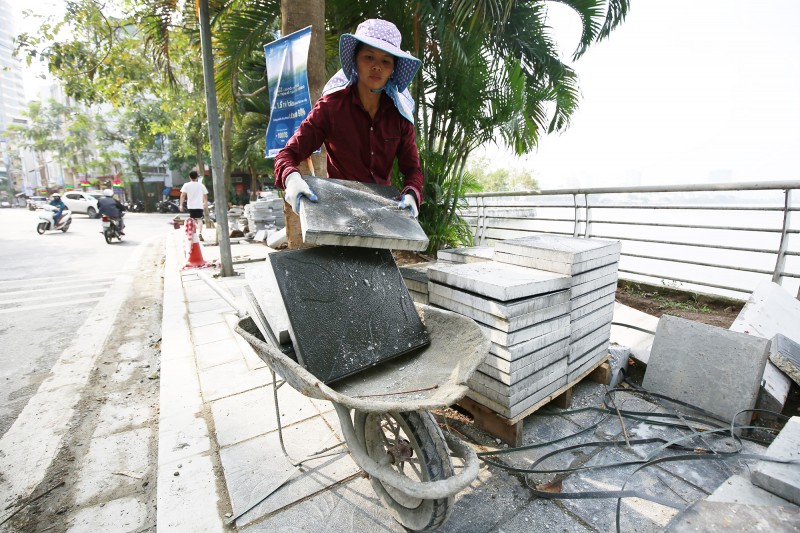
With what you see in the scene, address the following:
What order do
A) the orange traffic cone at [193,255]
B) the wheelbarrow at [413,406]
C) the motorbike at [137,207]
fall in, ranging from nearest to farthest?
the wheelbarrow at [413,406]
the orange traffic cone at [193,255]
the motorbike at [137,207]

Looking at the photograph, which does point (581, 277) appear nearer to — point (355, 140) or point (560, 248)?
point (560, 248)

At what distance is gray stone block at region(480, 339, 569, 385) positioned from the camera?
1.99 metres

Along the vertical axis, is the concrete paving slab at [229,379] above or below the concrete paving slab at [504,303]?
below

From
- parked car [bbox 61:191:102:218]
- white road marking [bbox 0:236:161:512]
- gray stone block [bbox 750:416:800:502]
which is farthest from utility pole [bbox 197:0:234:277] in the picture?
parked car [bbox 61:191:102:218]

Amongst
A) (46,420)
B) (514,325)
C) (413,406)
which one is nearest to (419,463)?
(413,406)

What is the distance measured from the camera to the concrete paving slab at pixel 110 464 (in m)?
1.98

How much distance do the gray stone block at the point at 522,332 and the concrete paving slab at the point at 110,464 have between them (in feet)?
6.86

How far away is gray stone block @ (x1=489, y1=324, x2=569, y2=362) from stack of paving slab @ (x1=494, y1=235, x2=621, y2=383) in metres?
0.23

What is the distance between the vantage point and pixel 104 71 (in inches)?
306

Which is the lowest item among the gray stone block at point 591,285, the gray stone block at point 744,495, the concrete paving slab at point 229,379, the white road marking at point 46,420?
the white road marking at point 46,420

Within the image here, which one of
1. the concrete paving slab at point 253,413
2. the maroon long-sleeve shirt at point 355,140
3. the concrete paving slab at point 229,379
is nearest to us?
the maroon long-sleeve shirt at point 355,140

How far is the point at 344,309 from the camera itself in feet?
5.71

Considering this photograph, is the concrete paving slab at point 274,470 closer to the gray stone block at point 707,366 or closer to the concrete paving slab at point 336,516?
the concrete paving slab at point 336,516

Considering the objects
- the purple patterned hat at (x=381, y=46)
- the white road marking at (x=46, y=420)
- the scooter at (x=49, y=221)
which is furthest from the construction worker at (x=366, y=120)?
the scooter at (x=49, y=221)
